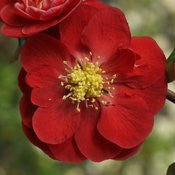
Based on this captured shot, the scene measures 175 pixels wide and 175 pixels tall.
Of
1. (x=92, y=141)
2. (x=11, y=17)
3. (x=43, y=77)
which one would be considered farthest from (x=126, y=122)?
(x=11, y=17)

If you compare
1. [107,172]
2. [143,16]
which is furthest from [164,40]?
[107,172]

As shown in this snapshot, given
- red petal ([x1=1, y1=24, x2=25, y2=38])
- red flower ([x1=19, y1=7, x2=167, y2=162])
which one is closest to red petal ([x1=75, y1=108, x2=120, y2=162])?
red flower ([x1=19, y1=7, x2=167, y2=162])

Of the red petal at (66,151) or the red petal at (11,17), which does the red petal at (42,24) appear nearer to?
the red petal at (11,17)

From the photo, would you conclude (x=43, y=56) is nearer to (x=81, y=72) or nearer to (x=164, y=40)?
(x=81, y=72)

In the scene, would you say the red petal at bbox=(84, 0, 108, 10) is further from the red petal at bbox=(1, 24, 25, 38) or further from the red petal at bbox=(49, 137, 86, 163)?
the red petal at bbox=(49, 137, 86, 163)

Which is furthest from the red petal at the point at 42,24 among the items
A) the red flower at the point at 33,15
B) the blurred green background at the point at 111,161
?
the blurred green background at the point at 111,161

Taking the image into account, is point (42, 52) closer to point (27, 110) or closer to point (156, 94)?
point (27, 110)
